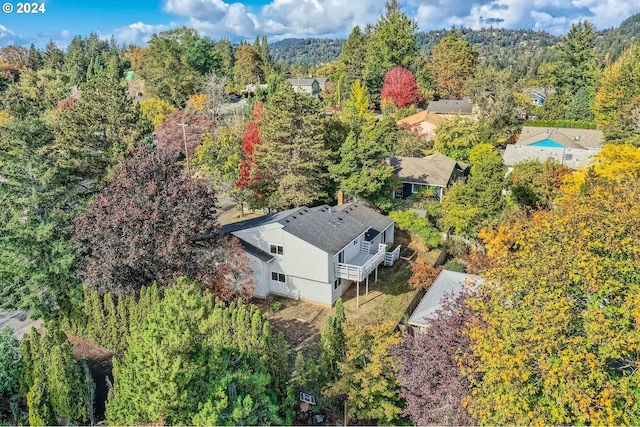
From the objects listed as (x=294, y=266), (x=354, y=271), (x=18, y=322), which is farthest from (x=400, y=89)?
(x=18, y=322)

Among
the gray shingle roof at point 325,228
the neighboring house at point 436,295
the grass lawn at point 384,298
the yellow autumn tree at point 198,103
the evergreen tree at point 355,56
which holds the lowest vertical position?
the grass lawn at point 384,298

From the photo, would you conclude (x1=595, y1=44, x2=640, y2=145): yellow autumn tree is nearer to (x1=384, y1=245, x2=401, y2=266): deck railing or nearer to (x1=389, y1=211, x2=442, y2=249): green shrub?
(x1=389, y1=211, x2=442, y2=249): green shrub

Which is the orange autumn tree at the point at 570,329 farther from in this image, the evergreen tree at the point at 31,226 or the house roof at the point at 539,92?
the house roof at the point at 539,92

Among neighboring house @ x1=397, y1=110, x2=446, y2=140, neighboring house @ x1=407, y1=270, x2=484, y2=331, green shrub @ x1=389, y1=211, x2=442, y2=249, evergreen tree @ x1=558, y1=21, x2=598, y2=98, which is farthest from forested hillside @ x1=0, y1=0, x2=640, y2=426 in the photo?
evergreen tree @ x1=558, y1=21, x2=598, y2=98


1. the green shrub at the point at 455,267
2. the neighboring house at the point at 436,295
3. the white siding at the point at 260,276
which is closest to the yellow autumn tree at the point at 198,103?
the white siding at the point at 260,276

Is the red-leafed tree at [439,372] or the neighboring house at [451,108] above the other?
the neighboring house at [451,108]

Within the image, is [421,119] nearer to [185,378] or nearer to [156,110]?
[156,110]
